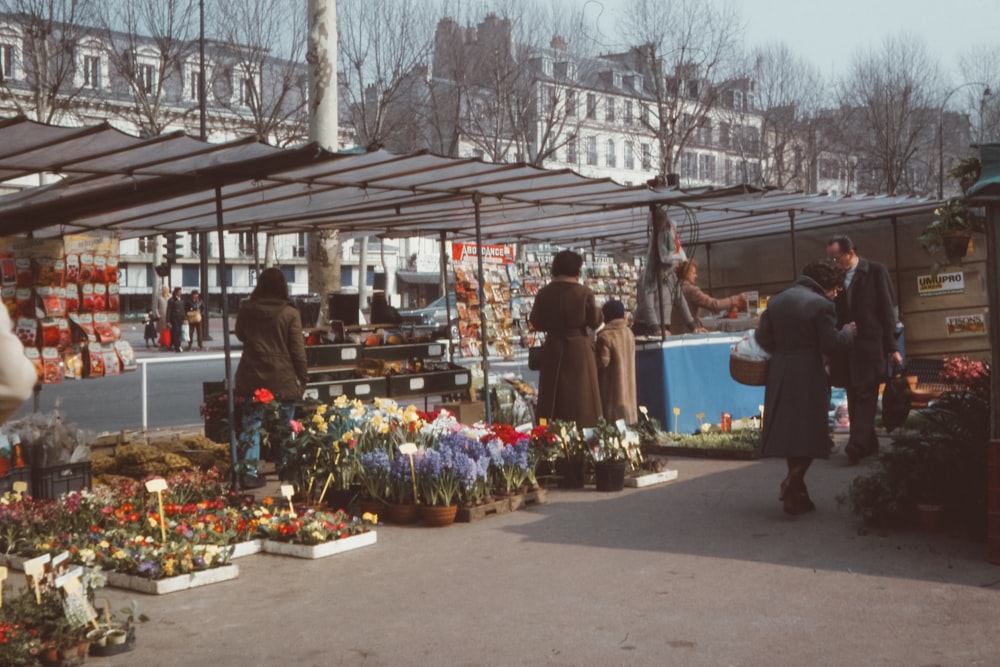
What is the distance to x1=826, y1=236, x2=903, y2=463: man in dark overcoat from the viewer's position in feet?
31.7

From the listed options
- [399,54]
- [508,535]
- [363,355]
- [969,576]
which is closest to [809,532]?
[969,576]

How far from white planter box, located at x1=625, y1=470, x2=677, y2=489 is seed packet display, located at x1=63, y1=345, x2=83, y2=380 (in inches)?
211

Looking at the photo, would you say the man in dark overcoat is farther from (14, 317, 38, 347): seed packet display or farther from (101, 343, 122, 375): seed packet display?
(14, 317, 38, 347): seed packet display

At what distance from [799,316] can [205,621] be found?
14.6 feet

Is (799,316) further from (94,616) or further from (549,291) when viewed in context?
(94,616)

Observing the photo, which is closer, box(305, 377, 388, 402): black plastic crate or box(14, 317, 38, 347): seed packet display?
box(14, 317, 38, 347): seed packet display

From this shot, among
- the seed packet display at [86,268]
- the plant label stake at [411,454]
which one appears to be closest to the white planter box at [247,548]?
the plant label stake at [411,454]

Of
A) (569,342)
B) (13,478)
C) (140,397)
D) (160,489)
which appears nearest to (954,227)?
(569,342)

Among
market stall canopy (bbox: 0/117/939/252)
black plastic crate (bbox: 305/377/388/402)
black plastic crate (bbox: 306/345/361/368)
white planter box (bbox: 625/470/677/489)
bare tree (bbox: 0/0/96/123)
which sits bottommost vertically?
white planter box (bbox: 625/470/677/489)

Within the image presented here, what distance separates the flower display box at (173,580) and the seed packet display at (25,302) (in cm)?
471

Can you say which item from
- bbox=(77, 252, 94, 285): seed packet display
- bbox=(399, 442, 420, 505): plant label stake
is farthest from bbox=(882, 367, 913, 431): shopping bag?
bbox=(77, 252, 94, 285): seed packet display

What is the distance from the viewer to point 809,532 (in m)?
7.39

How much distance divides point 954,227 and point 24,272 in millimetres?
8053

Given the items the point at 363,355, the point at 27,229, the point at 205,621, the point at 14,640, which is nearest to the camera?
the point at 14,640
